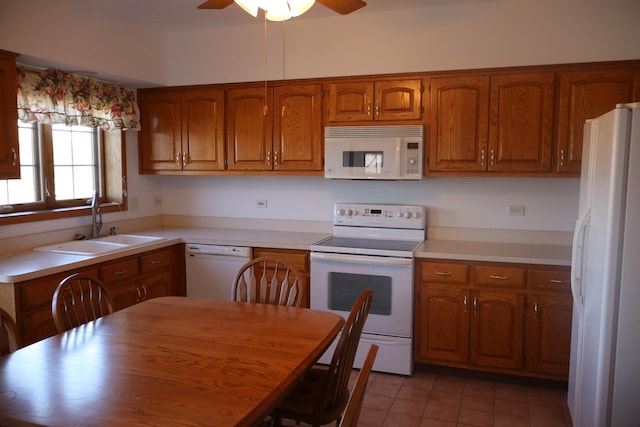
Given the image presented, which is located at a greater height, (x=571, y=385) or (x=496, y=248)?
(x=496, y=248)

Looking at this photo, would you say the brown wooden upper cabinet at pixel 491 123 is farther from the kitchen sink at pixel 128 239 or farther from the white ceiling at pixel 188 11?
the kitchen sink at pixel 128 239

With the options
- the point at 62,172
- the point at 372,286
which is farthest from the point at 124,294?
the point at 372,286

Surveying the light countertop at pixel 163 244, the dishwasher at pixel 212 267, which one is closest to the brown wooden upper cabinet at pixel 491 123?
the light countertop at pixel 163 244

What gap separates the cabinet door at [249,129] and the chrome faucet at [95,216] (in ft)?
3.35

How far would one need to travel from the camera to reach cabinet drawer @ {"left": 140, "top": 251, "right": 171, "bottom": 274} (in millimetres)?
3557

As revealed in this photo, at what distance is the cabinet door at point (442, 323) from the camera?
3295 mm

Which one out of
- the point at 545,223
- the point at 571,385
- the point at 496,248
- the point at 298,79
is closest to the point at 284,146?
the point at 298,79

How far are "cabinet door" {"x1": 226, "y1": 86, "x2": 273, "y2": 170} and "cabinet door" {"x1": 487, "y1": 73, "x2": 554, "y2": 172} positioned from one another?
161cm

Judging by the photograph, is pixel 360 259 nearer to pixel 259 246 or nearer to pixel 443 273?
pixel 443 273

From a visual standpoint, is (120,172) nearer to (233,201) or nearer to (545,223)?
(233,201)

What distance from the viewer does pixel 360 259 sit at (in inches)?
133

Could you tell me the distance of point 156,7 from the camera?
136 inches

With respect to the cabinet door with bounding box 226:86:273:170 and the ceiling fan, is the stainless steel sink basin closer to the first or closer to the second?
the cabinet door with bounding box 226:86:273:170

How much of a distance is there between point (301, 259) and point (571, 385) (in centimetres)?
181
